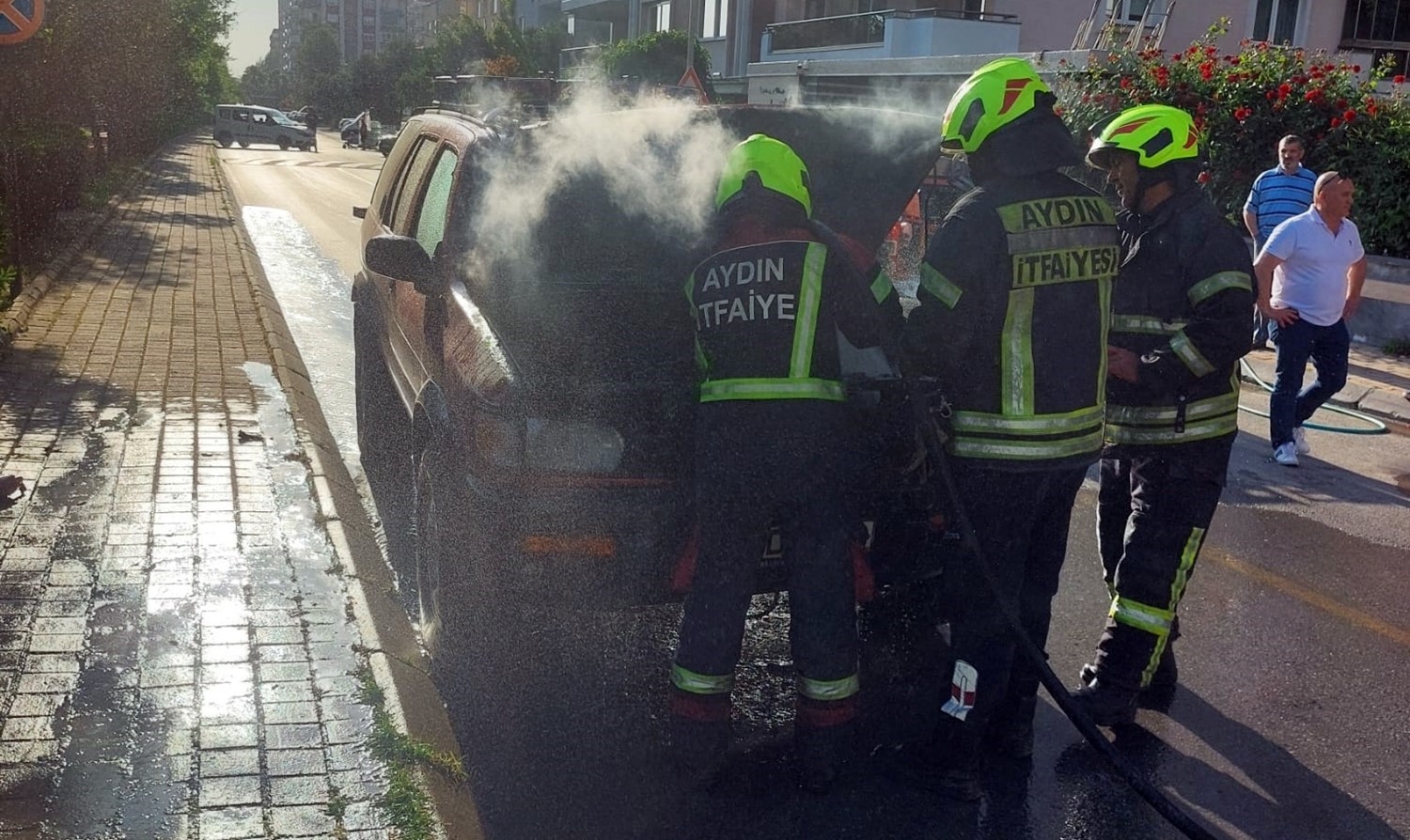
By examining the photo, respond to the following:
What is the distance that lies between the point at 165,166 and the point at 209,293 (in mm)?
26016

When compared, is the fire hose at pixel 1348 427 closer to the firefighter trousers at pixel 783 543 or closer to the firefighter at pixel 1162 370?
the firefighter at pixel 1162 370

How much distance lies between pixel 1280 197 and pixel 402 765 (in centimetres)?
901

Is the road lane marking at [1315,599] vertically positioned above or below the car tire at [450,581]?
below

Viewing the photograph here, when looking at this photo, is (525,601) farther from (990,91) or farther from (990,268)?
(990,91)

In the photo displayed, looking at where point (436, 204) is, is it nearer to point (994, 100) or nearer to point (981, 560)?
point (994, 100)

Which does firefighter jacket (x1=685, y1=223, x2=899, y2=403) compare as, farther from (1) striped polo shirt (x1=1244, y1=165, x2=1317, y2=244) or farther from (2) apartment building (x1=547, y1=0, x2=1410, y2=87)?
(2) apartment building (x1=547, y1=0, x2=1410, y2=87)

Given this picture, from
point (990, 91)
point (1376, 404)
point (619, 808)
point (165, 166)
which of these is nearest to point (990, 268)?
point (990, 91)

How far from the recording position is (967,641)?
3.95 metres

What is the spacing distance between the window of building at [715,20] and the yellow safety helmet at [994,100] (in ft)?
133

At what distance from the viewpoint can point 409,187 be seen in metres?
6.12

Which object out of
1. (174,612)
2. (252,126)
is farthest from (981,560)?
(252,126)

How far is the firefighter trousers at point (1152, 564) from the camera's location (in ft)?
14.1

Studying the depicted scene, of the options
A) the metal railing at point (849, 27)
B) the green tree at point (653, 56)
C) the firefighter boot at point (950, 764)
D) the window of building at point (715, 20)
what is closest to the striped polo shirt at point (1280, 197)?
the firefighter boot at point (950, 764)

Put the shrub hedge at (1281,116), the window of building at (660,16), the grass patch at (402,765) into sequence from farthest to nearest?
the window of building at (660,16), the shrub hedge at (1281,116), the grass patch at (402,765)
